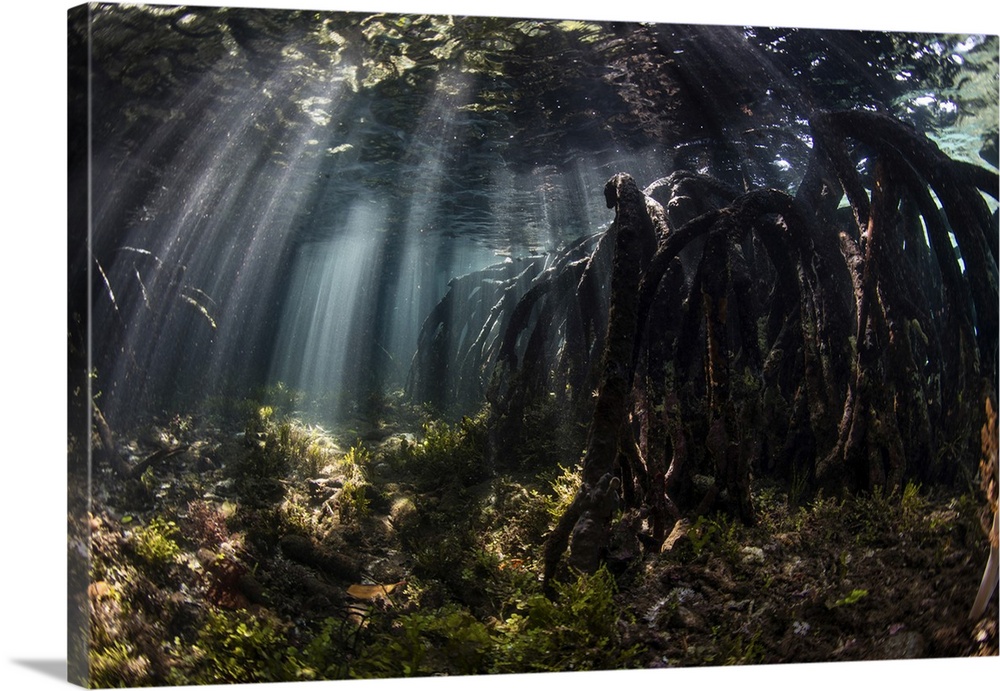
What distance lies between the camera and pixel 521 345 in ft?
22.0

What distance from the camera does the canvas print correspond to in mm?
A: 5871

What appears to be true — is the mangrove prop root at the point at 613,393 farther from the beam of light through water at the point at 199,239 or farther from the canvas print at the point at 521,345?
the beam of light through water at the point at 199,239

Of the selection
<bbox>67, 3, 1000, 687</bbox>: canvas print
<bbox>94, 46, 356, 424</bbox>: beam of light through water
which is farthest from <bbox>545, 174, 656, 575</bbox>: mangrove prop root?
<bbox>94, 46, 356, 424</bbox>: beam of light through water

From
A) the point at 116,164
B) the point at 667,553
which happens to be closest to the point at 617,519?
the point at 667,553

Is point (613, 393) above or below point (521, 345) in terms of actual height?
below

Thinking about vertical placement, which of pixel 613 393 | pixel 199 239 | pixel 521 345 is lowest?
pixel 613 393

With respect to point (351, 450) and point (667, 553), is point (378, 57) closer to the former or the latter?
point (351, 450)

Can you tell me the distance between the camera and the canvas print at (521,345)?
587cm

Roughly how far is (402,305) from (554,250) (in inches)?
44.3

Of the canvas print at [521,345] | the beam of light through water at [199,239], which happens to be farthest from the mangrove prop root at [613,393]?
the beam of light through water at [199,239]

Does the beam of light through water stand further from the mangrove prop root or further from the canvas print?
the mangrove prop root

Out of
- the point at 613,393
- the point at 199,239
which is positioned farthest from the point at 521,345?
the point at 199,239

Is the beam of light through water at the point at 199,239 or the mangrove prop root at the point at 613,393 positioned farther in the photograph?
the mangrove prop root at the point at 613,393

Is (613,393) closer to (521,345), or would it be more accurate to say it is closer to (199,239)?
(521,345)
